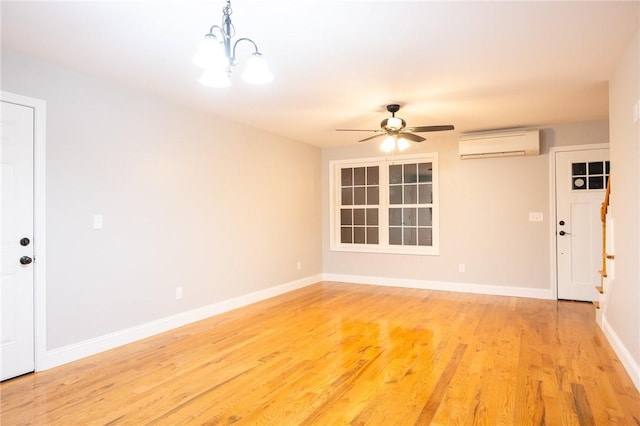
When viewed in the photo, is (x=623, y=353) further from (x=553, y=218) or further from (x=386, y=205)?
(x=386, y=205)

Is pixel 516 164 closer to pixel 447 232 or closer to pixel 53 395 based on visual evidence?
pixel 447 232

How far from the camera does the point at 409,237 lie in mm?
6539

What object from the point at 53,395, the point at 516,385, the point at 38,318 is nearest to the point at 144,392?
the point at 53,395

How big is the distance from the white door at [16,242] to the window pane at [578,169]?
6.29m

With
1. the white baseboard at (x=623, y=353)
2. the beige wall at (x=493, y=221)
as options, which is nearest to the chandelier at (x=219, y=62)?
the white baseboard at (x=623, y=353)

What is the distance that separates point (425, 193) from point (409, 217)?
49 centimetres

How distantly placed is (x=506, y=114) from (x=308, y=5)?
3508 mm

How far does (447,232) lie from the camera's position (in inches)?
243

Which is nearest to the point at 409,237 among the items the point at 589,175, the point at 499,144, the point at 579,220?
the point at 499,144

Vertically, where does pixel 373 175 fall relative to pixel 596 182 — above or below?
above

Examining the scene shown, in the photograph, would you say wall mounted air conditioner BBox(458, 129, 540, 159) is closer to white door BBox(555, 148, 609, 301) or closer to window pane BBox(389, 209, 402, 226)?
white door BBox(555, 148, 609, 301)

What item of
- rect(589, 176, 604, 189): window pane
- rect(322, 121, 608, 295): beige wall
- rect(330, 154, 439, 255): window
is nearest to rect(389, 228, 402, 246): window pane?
rect(330, 154, 439, 255): window

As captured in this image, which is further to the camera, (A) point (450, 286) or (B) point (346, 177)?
(B) point (346, 177)

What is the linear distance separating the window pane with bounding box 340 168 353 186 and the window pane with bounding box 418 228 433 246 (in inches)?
61.6
